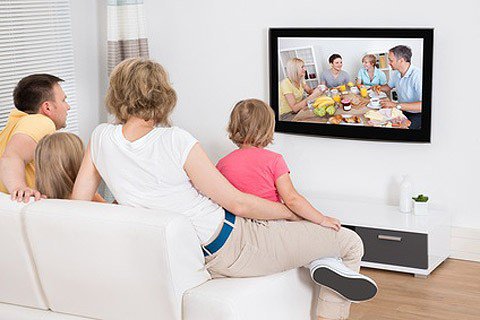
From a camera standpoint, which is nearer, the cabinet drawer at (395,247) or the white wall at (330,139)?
the cabinet drawer at (395,247)

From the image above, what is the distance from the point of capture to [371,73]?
4.93 meters

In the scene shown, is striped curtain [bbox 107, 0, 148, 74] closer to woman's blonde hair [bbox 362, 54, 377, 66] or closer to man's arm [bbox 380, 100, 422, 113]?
woman's blonde hair [bbox 362, 54, 377, 66]

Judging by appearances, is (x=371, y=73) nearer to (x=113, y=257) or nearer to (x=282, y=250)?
(x=282, y=250)

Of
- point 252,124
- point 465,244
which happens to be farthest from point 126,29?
point 465,244

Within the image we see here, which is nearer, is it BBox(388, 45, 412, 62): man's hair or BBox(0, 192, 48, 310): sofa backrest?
BBox(0, 192, 48, 310): sofa backrest

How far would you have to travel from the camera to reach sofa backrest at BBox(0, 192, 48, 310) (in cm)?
300

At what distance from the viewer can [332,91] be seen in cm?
510

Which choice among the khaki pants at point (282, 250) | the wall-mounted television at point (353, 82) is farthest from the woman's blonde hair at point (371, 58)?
the khaki pants at point (282, 250)

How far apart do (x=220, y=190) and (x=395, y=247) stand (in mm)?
1944

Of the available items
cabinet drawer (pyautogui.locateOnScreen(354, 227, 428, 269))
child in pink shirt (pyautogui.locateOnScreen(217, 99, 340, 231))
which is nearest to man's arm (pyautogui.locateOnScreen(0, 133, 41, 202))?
child in pink shirt (pyautogui.locateOnScreen(217, 99, 340, 231))

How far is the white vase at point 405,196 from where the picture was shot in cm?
485

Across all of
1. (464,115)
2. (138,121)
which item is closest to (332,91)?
(464,115)

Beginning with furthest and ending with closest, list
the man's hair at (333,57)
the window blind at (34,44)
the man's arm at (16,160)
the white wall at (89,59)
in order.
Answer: the white wall at (89,59), the window blind at (34,44), the man's hair at (333,57), the man's arm at (16,160)

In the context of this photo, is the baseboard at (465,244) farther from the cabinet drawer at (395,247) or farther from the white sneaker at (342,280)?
the white sneaker at (342,280)
